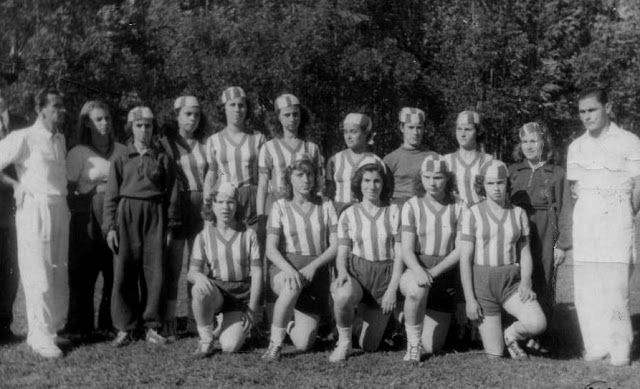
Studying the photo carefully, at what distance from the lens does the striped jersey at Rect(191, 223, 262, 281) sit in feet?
19.5

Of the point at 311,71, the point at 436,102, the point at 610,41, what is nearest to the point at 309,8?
the point at 311,71

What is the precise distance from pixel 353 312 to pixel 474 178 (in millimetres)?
1542

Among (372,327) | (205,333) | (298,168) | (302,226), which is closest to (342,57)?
(298,168)

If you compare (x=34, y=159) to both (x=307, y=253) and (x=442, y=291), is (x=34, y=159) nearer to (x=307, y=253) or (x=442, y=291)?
(x=307, y=253)

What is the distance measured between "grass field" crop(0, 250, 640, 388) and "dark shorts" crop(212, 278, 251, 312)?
0.37 meters

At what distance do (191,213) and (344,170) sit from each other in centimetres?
140

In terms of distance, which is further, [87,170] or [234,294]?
[87,170]

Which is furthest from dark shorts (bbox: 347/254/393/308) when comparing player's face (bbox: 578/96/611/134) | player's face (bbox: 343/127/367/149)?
player's face (bbox: 578/96/611/134)

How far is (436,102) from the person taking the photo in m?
20.3

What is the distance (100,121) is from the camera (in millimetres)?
6176

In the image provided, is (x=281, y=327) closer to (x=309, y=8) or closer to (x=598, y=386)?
(x=598, y=386)

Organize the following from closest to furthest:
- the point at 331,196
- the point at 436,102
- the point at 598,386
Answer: the point at 598,386, the point at 331,196, the point at 436,102

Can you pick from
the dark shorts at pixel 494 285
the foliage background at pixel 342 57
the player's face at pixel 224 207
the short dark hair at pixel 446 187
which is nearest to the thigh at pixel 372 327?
the dark shorts at pixel 494 285

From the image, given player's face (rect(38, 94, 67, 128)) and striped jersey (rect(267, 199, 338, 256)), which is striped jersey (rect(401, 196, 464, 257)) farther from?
player's face (rect(38, 94, 67, 128))
